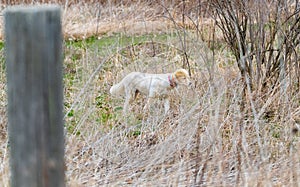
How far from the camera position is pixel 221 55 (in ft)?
23.5

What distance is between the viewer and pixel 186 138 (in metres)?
4.41

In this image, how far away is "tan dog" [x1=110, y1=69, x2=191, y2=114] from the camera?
6008 mm

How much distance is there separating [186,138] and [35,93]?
277 centimetres

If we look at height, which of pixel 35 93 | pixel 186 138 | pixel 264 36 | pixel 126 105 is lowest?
pixel 126 105

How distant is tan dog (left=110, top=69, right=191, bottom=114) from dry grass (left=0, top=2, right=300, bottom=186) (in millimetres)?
88

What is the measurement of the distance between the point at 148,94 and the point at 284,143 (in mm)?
2180

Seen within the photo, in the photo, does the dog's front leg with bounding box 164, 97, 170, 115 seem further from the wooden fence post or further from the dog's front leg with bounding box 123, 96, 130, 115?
the wooden fence post

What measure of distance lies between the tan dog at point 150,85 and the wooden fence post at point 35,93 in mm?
4073

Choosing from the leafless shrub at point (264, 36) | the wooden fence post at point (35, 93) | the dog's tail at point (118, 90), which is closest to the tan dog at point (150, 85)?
the dog's tail at point (118, 90)

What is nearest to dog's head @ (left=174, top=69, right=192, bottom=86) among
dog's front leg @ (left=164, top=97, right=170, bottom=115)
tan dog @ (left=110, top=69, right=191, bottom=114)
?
tan dog @ (left=110, top=69, right=191, bottom=114)

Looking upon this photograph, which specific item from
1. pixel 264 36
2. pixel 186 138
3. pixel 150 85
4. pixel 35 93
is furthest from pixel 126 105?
pixel 35 93

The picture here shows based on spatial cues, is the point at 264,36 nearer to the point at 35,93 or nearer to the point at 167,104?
the point at 167,104

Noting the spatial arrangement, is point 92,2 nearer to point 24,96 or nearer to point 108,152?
point 108,152

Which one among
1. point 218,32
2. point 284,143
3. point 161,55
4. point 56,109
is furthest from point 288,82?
point 56,109
